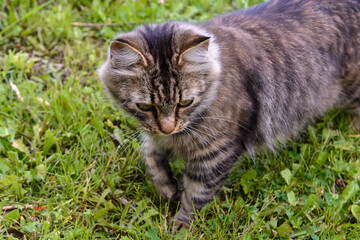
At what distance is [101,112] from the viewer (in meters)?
3.54

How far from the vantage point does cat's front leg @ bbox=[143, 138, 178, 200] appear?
304 centimetres

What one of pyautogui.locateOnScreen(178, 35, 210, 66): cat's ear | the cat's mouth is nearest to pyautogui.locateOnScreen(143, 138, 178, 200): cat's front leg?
the cat's mouth

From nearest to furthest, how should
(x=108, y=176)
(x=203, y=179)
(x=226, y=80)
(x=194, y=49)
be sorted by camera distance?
(x=194, y=49)
(x=226, y=80)
(x=203, y=179)
(x=108, y=176)

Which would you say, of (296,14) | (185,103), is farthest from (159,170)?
(296,14)

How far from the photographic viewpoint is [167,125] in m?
2.50

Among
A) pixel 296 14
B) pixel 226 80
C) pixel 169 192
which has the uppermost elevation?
pixel 296 14

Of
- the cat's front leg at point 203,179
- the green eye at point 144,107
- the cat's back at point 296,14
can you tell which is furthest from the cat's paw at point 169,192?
the cat's back at point 296,14

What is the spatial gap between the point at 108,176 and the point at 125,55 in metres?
1.06

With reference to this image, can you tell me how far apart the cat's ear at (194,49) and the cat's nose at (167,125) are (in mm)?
349

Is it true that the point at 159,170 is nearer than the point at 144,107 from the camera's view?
No

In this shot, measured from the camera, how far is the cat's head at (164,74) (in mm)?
2389

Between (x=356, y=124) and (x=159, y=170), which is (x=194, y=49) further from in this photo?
(x=356, y=124)

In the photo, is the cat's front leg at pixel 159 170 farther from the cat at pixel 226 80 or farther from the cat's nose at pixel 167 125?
the cat's nose at pixel 167 125

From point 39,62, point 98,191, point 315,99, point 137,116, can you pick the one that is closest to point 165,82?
point 137,116
